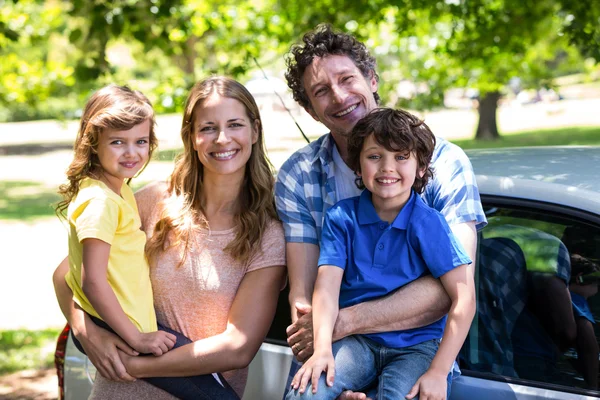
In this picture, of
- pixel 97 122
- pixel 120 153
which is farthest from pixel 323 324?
pixel 97 122

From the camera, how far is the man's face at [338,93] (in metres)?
2.95

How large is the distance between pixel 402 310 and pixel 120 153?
1.17 meters

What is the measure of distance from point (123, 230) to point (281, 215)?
580 millimetres

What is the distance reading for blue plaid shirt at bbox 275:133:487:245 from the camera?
259 centimetres

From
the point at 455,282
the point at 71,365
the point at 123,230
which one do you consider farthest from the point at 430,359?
the point at 71,365

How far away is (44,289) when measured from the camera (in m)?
9.51

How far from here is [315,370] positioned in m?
2.41

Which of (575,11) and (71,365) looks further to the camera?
(575,11)

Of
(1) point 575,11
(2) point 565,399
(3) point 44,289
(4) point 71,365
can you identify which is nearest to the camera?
(2) point 565,399

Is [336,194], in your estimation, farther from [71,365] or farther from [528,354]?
[71,365]

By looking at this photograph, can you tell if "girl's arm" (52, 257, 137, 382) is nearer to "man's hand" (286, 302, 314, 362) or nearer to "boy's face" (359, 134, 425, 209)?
"man's hand" (286, 302, 314, 362)

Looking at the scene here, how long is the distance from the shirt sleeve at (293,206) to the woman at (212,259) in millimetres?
56

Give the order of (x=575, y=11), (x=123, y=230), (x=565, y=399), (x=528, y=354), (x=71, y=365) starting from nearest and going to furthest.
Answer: (x=565, y=399) → (x=528, y=354) → (x=123, y=230) → (x=71, y=365) → (x=575, y=11)

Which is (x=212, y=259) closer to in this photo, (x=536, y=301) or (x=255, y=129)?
(x=255, y=129)
